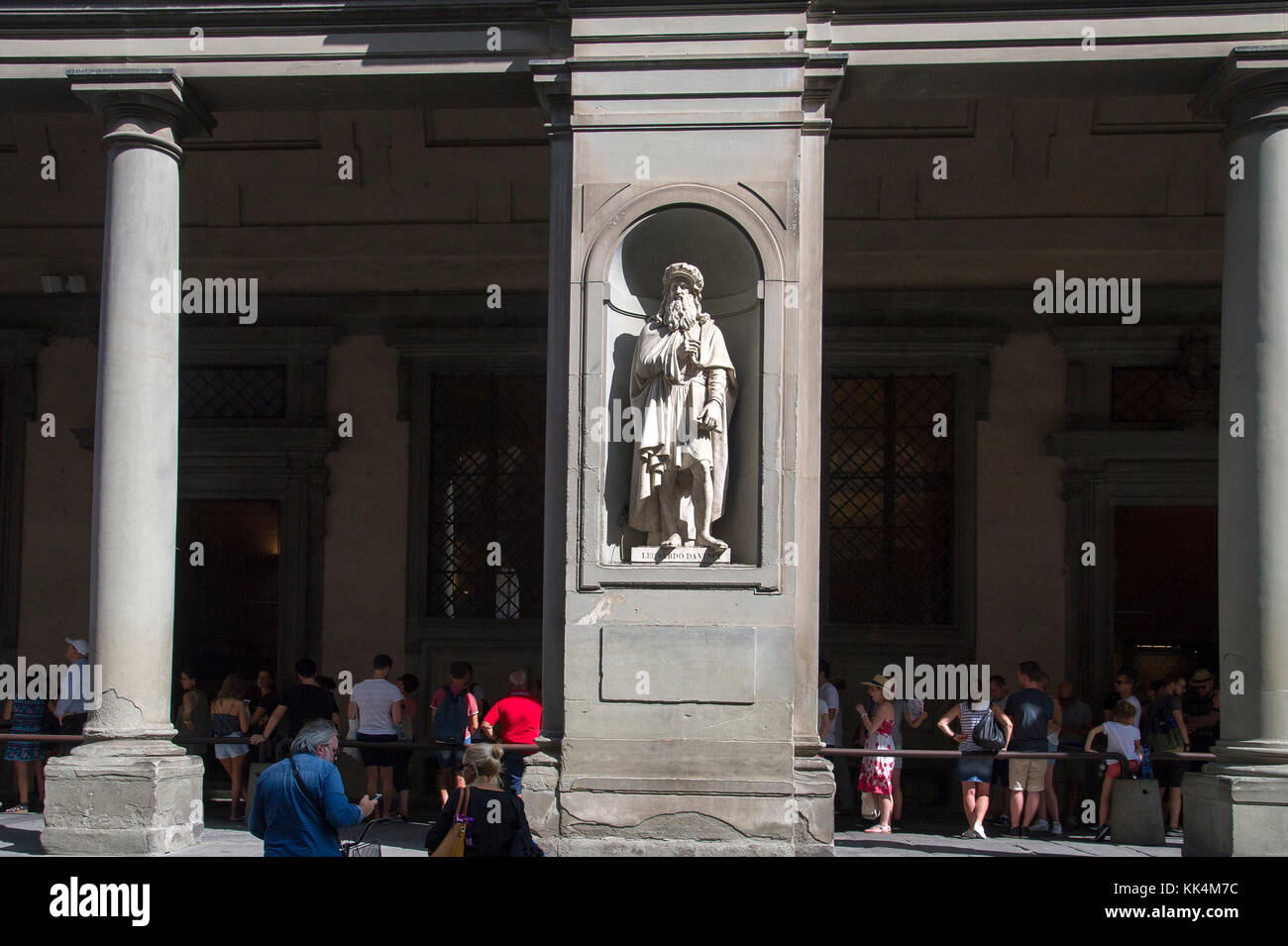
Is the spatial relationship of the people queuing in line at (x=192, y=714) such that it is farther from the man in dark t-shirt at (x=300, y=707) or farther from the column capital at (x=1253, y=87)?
the column capital at (x=1253, y=87)

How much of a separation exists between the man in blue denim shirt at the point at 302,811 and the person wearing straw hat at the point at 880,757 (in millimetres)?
6322

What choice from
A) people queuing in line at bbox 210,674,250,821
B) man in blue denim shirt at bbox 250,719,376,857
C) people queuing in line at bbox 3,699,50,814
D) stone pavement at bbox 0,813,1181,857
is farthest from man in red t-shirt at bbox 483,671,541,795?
man in blue denim shirt at bbox 250,719,376,857

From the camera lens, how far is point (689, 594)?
10.1 meters

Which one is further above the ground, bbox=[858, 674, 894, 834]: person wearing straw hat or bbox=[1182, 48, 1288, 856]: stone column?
bbox=[1182, 48, 1288, 856]: stone column

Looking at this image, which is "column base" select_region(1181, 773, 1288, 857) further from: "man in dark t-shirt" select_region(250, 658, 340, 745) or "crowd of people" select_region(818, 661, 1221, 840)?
"man in dark t-shirt" select_region(250, 658, 340, 745)

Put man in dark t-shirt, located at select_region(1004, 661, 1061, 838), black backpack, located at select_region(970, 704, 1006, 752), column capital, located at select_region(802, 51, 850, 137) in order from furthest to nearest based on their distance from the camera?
man in dark t-shirt, located at select_region(1004, 661, 1061, 838) < black backpack, located at select_region(970, 704, 1006, 752) < column capital, located at select_region(802, 51, 850, 137)

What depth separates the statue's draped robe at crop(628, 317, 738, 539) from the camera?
1022 cm

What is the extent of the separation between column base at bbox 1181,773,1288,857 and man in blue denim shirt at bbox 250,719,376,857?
6091 millimetres

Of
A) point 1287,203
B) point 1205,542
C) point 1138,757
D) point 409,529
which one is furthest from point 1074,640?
point 409,529

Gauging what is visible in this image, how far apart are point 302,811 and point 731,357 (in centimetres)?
514

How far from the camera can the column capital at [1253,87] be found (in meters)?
10.2

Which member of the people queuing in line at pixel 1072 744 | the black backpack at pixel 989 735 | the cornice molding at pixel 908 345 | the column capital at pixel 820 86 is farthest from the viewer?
the cornice molding at pixel 908 345

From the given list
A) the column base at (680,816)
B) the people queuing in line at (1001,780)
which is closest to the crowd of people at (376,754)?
the column base at (680,816)

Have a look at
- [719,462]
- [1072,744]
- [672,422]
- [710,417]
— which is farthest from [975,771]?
[672,422]
